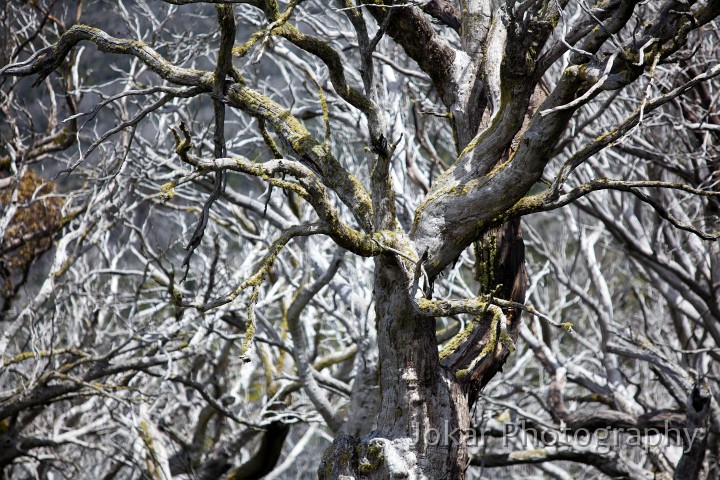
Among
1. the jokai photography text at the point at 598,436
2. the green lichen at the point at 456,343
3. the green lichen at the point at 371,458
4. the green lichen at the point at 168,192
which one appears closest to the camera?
the green lichen at the point at 168,192

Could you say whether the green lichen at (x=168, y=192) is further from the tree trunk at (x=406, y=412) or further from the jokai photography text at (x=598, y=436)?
the jokai photography text at (x=598, y=436)

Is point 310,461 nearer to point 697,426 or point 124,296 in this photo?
point 124,296

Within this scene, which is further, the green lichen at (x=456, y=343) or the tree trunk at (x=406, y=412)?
the green lichen at (x=456, y=343)

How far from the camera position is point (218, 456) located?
26.0ft

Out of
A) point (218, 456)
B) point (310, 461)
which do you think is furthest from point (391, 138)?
point (310, 461)

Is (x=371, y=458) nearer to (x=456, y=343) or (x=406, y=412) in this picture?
(x=406, y=412)

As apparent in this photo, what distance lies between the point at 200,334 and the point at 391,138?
2.51 m

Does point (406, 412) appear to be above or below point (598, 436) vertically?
below

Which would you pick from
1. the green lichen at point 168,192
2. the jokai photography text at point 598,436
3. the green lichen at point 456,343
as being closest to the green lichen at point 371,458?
the green lichen at point 456,343

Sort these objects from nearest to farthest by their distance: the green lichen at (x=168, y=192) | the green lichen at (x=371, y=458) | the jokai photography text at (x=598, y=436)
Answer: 1. the green lichen at (x=168, y=192)
2. the green lichen at (x=371, y=458)
3. the jokai photography text at (x=598, y=436)

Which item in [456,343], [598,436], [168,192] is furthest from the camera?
[598,436]

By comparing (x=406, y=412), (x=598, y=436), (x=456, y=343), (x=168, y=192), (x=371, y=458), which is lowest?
(x=371, y=458)

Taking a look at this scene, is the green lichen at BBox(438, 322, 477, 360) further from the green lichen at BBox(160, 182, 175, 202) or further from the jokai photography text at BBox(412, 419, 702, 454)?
the green lichen at BBox(160, 182, 175, 202)

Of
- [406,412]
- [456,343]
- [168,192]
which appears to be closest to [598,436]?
[456,343]
